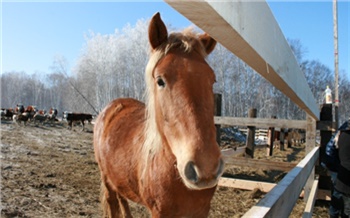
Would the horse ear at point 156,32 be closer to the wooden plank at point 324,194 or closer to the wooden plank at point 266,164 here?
the wooden plank at point 266,164

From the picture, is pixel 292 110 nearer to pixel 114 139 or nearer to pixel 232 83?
pixel 232 83

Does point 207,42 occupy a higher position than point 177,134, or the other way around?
point 207,42

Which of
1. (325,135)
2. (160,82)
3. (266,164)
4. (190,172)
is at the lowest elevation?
(266,164)

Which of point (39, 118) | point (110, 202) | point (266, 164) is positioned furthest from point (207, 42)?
point (39, 118)

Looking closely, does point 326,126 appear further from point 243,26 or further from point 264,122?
point 243,26

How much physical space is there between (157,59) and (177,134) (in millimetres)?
526

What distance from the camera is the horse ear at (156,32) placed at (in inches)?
66.4

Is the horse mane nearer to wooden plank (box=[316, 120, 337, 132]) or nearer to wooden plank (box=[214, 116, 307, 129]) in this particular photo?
wooden plank (box=[214, 116, 307, 129])

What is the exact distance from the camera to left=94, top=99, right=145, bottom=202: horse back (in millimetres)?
2393

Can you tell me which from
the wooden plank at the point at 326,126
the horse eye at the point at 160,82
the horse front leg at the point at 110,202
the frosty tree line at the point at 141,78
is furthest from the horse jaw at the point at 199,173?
the frosty tree line at the point at 141,78

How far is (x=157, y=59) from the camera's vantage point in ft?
5.62

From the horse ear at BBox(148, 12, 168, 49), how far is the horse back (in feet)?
2.95

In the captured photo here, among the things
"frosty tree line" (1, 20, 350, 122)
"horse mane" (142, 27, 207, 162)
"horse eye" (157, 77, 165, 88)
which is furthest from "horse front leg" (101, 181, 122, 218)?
"frosty tree line" (1, 20, 350, 122)

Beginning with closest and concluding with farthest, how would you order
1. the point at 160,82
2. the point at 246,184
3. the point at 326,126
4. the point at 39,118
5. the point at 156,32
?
the point at 160,82 → the point at 156,32 → the point at 326,126 → the point at 246,184 → the point at 39,118
